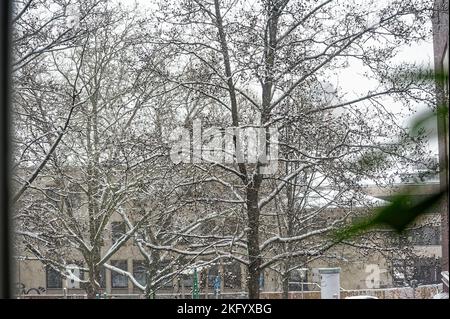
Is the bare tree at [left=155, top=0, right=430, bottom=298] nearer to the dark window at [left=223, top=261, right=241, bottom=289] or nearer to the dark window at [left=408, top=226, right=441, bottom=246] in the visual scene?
the dark window at [left=223, top=261, right=241, bottom=289]

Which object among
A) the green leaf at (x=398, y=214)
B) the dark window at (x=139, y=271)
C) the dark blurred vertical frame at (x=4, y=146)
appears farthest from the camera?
the dark window at (x=139, y=271)

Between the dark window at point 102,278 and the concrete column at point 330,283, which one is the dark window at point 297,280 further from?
the dark window at point 102,278

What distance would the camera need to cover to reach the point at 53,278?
6.99ft

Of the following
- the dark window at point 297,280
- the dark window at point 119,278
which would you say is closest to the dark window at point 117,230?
the dark window at point 119,278

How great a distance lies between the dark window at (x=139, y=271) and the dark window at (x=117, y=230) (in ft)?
0.38

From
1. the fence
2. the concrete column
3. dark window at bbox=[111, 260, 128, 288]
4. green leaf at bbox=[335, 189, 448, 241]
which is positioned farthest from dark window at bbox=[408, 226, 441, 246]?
green leaf at bbox=[335, 189, 448, 241]

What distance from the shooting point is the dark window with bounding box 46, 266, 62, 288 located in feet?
6.87

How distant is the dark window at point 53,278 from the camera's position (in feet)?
6.87

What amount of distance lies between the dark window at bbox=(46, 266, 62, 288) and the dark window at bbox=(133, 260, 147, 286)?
253mm

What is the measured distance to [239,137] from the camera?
2.16 m

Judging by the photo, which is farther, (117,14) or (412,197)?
(117,14)

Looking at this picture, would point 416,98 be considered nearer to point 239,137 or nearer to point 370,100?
point 370,100
